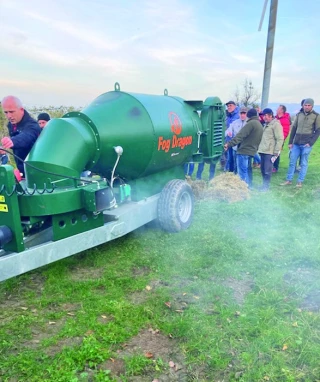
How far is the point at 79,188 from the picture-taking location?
3398 millimetres

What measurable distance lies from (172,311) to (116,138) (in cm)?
190

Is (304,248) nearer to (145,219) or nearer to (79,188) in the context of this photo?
(145,219)

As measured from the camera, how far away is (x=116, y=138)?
3.92m

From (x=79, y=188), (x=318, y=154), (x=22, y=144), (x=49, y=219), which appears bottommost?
(x=318, y=154)

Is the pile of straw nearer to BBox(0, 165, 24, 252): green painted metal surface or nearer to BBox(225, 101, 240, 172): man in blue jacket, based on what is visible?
BBox(225, 101, 240, 172): man in blue jacket

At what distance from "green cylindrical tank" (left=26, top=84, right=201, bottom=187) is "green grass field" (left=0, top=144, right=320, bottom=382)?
3.38 feet

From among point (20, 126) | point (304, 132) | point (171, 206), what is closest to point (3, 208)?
point (20, 126)

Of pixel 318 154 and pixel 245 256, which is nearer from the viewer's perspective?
pixel 245 256

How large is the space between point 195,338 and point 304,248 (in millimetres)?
2261

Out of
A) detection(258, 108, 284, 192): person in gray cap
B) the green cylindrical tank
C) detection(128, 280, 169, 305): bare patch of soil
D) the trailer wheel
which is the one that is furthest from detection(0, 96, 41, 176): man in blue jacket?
detection(258, 108, 284, 192): person in gray cap

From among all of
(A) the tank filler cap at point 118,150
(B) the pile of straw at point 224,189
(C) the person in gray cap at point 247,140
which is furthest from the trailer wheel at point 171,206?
(C) the person in gray cap at point 247,140

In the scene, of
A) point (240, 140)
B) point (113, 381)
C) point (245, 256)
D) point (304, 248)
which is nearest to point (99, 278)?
point (113, 381)

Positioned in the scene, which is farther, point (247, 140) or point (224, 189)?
point (247, 140)

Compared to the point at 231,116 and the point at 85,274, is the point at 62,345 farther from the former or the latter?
the point at 231,116
